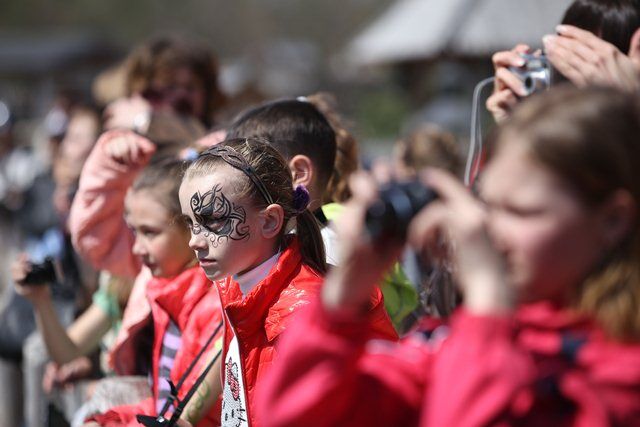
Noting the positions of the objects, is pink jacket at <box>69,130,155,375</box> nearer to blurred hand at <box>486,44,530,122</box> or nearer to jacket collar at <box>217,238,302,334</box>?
jacket collar at <box>217,238,302,334</box>

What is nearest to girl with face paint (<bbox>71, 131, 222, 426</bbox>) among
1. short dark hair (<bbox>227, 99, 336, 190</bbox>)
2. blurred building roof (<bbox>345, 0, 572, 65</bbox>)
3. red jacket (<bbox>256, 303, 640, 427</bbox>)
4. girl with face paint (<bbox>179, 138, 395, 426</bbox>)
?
short dark hair (<bbox>227, 99, 336, 190</bbox>)

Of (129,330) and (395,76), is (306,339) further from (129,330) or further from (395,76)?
(395,76)

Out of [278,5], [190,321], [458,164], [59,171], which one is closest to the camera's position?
[190,321]

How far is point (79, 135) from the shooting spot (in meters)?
6.53

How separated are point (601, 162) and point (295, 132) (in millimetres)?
1765

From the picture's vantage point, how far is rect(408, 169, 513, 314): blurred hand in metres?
1.59

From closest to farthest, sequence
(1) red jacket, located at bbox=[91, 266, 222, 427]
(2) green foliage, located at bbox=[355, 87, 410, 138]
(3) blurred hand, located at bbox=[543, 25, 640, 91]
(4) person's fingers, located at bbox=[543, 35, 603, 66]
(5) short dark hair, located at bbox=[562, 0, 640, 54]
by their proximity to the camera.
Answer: (3) blurred hand, located at bbox=[543, 25, 640, 91] < (4) person's fingers, located at bbox=[543, 35, 603, 66] < (5) short dark hair, located at bbox=[562, 0, 640, 54] < (1) red jacket, located at bbox=[91, 266, 222, 427] < (2) green foliage, located at bbox=[355, 87, 410, 138]

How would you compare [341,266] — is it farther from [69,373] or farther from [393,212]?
[69,373]

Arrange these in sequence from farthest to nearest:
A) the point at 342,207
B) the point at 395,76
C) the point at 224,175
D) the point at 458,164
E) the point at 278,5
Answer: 1. the point at 278,5
2. the point at 395,76
3. the point at 458,164
4. the point at 342,207
5. the point at 224,175

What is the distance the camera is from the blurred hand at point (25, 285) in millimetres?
3721

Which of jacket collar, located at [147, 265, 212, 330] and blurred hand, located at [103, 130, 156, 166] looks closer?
jacket collar, located at [147, 265, 212, 330]

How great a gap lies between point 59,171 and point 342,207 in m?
3.96

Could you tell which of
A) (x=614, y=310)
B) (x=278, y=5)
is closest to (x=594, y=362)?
(x=614, y=310)

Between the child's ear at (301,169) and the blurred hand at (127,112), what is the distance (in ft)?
5.41
